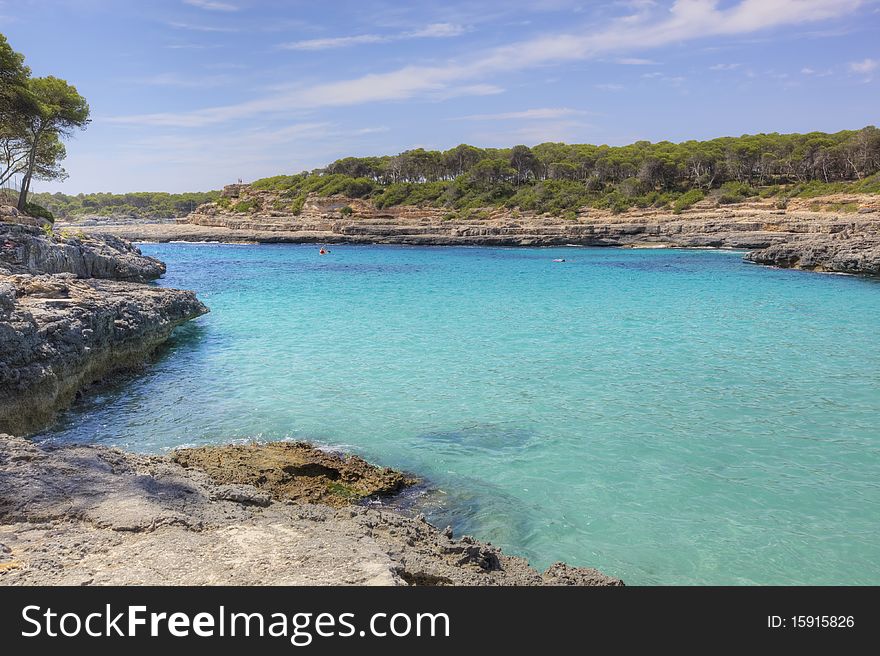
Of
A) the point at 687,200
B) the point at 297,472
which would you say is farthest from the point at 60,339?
the point at 687,200

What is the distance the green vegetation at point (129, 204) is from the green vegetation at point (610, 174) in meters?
60.2

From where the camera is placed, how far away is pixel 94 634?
11.1 feet

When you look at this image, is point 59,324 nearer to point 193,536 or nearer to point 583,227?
point 193,536

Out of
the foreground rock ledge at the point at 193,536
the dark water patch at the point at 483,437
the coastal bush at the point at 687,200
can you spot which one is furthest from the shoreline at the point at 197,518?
the coastal bush at the point at 687,200

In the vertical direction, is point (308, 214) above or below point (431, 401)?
above

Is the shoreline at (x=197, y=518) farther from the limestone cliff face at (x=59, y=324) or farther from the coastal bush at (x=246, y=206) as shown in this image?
the coastal bush at (x=246, y=206)

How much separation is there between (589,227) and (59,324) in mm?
54935

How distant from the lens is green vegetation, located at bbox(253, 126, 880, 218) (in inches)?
2462

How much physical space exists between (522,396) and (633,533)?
5133mm

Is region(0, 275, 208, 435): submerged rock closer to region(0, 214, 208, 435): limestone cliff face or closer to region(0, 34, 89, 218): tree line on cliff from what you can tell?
region(0, 214, 208, 435): limestone cliff face

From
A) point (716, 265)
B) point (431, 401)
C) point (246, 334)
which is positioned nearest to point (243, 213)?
point (716, 265)

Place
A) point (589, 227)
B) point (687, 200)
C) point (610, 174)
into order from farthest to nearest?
point (610, 174)
point (687, 200)
point (589, 227)

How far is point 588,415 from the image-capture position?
34.8ft

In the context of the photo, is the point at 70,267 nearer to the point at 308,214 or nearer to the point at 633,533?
the point at 633,533
